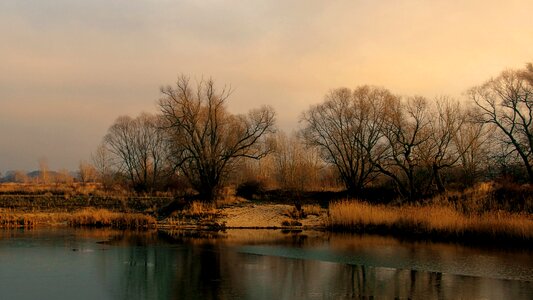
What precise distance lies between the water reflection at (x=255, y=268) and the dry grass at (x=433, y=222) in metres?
2.42

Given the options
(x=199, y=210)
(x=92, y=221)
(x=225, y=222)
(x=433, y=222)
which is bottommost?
(x=225, y=222)

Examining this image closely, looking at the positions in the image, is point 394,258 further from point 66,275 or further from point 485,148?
point 485,148

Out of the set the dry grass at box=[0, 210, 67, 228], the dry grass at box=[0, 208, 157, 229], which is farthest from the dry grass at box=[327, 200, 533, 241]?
the dry grass at box=[0, 210, 67, 228]

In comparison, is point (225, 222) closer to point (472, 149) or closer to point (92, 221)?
point (92, 221)

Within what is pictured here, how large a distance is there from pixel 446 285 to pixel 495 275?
2373 mm

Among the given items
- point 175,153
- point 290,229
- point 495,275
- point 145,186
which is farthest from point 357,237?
point 145,186

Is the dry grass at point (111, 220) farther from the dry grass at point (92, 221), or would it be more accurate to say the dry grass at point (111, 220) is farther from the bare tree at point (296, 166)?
the bare tree at point (296, 166)

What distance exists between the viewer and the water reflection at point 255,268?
11523 millimetres

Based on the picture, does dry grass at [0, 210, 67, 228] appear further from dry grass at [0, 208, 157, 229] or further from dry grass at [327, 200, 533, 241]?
dry grass at [327, 200, 533, 241]

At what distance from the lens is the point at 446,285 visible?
40.7ft

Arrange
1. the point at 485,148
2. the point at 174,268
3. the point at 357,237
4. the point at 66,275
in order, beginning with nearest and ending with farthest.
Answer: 1. the point at 66,275
2. the point at 174,268
3. the point at 357,237
4. the point at 485,148

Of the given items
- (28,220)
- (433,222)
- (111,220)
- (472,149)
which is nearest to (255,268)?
(433,222)

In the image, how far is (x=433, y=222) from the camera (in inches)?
935

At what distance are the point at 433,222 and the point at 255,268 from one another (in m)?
12.0
